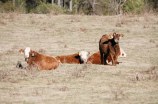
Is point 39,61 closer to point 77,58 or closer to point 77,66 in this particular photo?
point 77,66

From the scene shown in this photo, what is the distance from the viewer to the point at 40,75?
501 inches

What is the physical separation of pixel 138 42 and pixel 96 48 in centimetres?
308

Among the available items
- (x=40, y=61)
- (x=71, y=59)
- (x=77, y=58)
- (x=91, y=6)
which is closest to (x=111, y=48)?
(x=77, y=58)

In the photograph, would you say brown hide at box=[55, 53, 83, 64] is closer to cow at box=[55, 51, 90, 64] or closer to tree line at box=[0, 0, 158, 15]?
cow at box=[55, 51, 90, 64]

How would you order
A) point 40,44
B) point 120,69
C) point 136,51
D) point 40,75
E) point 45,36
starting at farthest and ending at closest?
point 45,36 < point 40,44 < point 136,51 < point 120,69 < point 40,75

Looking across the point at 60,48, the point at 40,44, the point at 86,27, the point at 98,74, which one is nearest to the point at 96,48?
the point at 60,48

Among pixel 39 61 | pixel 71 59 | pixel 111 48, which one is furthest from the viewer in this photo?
pixel 71 59

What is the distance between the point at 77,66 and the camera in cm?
1477

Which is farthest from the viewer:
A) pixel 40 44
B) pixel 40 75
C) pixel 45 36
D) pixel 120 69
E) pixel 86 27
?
pixel 86 27

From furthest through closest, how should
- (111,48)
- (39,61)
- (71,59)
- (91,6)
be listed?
(91,6) → (71,59) → (111,48) → (39,61)

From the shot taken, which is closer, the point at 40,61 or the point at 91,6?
the point at 40,61

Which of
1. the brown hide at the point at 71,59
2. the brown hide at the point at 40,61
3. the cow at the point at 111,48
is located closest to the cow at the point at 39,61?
the brown hide at the point at 40,61

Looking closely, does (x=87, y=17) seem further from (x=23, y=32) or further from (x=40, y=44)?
(x=40, y=44)

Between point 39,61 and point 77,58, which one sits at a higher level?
point 39,61
